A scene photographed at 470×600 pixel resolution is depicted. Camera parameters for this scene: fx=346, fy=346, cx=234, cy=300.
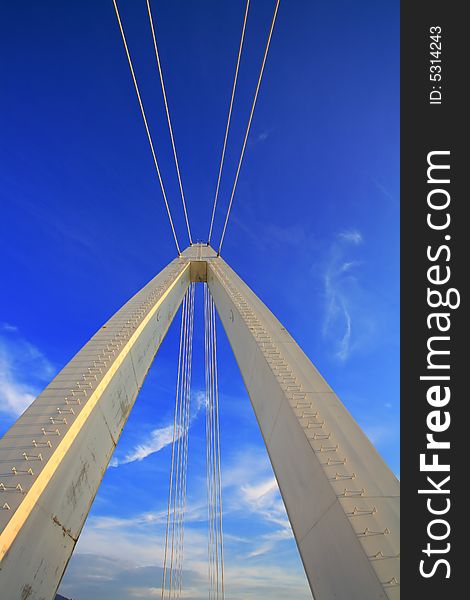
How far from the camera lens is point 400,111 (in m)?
5.00

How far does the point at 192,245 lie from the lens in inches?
790

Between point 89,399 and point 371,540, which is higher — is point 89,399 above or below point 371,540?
above

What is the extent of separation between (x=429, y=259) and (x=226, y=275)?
31.6 feet

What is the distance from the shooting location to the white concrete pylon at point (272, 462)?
377 centimetres

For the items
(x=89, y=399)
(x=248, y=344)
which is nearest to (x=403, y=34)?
(x=248, y=344)

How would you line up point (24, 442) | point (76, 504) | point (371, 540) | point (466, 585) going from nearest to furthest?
point (466, 585), point (371, 540), point (24, 442), point (76, 504)

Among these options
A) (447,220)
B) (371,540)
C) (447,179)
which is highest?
(447,179)

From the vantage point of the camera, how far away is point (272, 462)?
6.06 m

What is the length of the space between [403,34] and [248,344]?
6227mm

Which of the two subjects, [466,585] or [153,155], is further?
[153,155]

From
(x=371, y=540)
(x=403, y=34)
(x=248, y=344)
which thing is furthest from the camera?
(x=248, y=344)

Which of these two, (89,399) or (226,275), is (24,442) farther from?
(226,275)

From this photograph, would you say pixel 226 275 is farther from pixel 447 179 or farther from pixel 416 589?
pixel 416 589

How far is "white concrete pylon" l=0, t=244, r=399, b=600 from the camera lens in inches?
148
